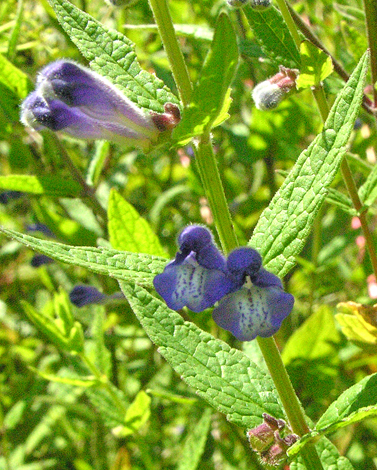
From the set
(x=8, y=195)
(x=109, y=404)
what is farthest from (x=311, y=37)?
(x=8, y=195)

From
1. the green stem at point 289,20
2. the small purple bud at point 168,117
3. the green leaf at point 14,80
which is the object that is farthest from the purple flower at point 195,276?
the green leaf at point 14,80

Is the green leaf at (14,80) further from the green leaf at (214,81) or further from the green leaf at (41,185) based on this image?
the green leaf at (214,81)

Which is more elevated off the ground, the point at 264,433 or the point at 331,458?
the point at 264,433

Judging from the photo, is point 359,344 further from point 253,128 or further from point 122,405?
point 253,128

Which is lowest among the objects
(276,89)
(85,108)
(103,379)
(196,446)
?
(196,446)

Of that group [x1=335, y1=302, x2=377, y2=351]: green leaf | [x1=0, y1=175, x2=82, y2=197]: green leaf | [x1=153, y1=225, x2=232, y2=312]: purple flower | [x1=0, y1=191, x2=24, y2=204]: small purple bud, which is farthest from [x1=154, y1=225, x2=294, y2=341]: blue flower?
[x1=0, y1=191, x2=24, y2=204]: small purple bud

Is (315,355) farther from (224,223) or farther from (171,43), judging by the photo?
(171,43)

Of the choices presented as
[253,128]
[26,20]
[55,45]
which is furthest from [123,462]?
[55,45]
